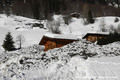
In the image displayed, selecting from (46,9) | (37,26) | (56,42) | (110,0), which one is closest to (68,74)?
(56,42)

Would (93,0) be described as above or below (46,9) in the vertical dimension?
above

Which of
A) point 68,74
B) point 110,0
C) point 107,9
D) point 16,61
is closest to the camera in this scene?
point 68,74

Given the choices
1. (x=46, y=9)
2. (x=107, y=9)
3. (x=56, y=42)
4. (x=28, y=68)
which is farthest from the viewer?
(x=46, y=9)

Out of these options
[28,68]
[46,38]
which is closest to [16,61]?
[28,68]

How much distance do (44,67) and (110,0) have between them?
10713 cm

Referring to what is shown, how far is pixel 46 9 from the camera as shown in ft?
252

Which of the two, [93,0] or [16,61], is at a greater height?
[93,0]

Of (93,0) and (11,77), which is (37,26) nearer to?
(11,77)

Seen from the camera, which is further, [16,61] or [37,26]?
[37,26]

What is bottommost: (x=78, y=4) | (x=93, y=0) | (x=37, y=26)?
(x=37, y=26)

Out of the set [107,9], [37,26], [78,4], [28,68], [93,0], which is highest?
[93,0]

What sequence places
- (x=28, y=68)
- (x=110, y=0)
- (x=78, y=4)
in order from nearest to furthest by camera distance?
(x=28, y=68) < (x=78, y=4) < (x=110, y=0)

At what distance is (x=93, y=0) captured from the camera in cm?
10662

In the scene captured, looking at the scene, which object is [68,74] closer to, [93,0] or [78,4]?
[78,4]
